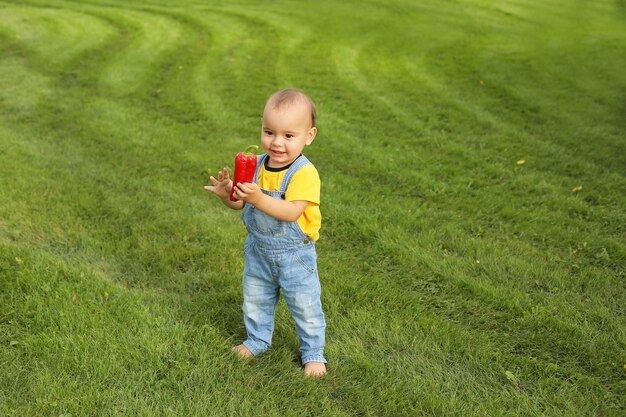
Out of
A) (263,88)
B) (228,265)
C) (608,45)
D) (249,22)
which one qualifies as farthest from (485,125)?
(249,22)

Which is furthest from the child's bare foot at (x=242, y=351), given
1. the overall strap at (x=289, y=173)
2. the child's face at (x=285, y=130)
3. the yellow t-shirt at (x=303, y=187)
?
the child's face at (x=285, y=130)

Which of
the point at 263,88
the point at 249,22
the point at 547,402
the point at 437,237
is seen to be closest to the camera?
the point at 547,402

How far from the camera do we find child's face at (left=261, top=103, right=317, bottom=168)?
2.81 metres

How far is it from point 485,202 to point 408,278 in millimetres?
1825

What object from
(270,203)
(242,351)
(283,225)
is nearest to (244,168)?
(270,203)

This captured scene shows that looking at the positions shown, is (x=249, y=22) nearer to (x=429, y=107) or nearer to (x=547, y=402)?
(x=429, y=107)

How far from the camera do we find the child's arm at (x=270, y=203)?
2.68 m

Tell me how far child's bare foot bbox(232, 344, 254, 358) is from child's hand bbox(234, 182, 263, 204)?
3.34 feet

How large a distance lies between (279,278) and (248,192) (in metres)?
0.66

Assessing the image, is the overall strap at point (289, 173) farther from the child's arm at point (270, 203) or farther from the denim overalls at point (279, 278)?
the child's arm at point (270, 203)

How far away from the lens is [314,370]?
3.24 m

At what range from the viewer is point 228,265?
4387 millimetres

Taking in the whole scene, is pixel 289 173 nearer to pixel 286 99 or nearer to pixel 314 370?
pixel 286 99

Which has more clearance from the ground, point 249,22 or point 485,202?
point 485,202
